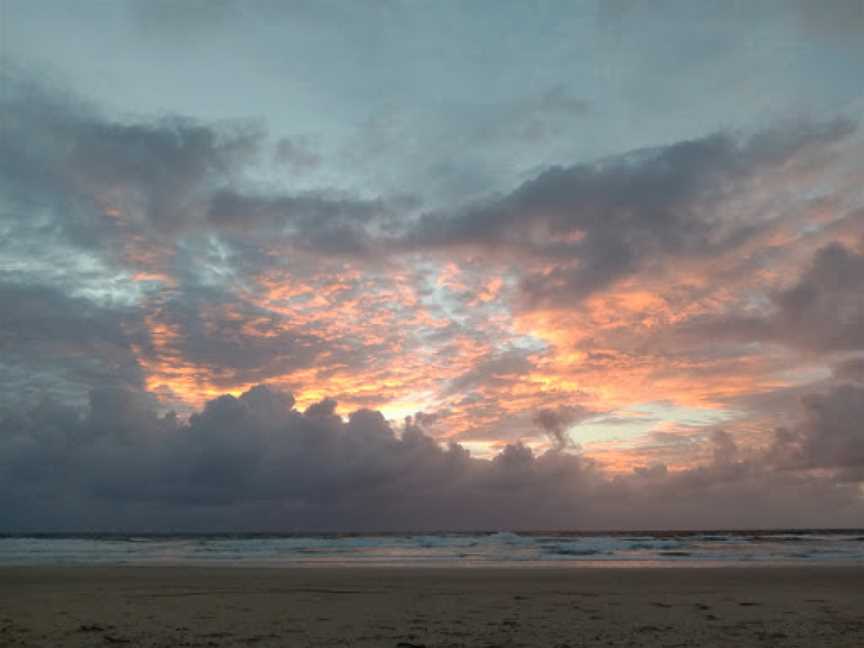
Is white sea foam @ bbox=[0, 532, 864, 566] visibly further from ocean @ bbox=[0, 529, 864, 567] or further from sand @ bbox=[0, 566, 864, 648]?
sand @ bbox=[0, 566, 864, 648]

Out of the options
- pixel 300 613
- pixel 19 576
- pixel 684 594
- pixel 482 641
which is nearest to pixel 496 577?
pixel 684 594

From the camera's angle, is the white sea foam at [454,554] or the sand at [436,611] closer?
the sand at [436,611]

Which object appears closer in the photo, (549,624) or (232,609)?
(549,624)

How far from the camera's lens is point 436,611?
14555mm

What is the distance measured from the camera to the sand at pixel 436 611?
1126 centimetres

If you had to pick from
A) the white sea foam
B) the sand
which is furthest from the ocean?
the sand

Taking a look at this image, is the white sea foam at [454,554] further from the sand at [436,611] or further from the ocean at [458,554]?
the sand at [436,611]

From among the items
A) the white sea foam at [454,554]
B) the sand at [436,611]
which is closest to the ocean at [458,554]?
the white sea foam at [454,554]

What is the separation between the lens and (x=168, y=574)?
27.0m

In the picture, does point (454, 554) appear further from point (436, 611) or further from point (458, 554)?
point (436, 611)

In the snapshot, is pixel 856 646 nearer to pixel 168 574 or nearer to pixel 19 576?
pixel 168 574

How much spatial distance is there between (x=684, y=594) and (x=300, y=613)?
35.3ft

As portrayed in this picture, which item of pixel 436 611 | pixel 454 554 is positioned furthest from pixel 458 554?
pixel 436 611

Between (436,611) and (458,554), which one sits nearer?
(436,611)
